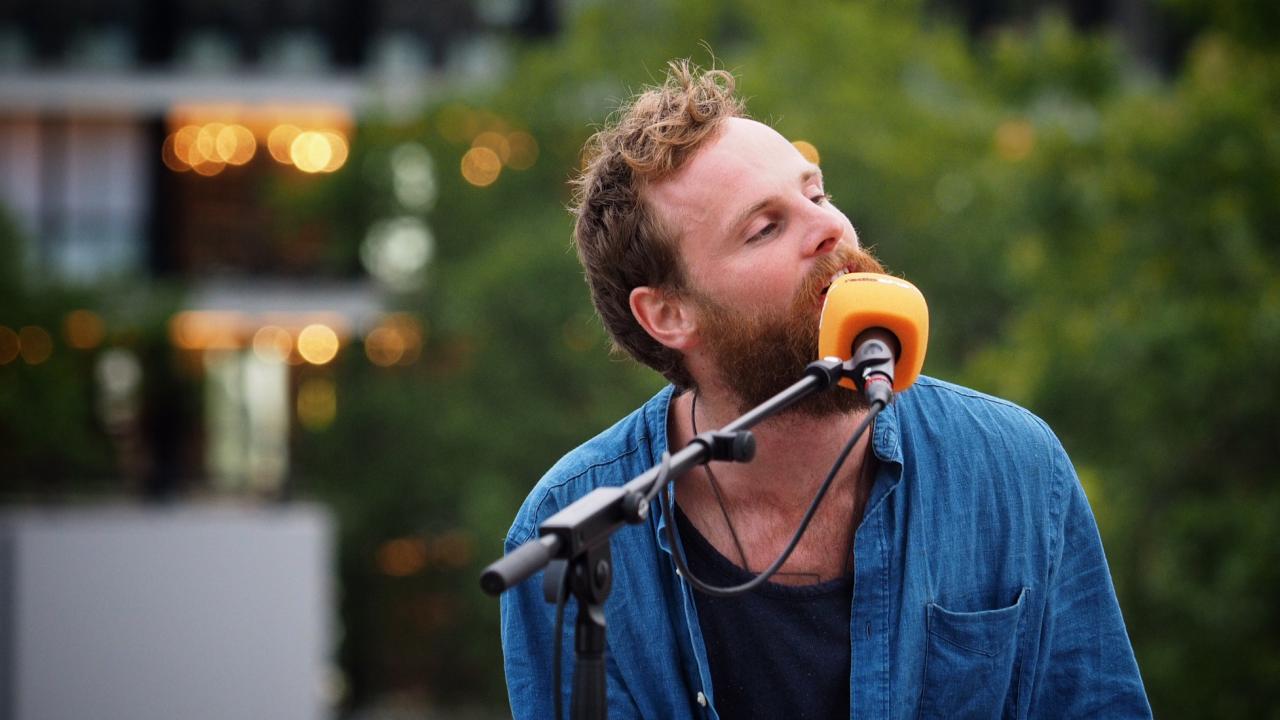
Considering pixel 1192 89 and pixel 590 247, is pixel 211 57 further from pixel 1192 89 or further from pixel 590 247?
pixel 590 247

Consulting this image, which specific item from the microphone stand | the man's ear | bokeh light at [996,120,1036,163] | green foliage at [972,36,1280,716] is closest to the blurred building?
bokeh light at [996,120,1036,163]

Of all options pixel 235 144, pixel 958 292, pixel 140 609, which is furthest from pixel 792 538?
pixel 235 144

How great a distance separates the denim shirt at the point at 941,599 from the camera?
2582 mm

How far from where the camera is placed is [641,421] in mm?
3020

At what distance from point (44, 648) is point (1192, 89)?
54.3 ft

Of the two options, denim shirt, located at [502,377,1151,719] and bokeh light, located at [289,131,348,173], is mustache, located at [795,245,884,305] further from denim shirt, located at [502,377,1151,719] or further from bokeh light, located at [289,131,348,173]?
bokeh light, located at [289,131,348,173]

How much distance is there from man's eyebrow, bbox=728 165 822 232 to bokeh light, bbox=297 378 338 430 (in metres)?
24.4

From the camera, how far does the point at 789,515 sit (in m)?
2.82

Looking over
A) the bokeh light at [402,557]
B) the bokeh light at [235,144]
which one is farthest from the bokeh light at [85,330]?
the bokeh light at [402,557]

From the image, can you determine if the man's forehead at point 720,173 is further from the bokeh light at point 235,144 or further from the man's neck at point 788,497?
the bokeh light at point 235,144

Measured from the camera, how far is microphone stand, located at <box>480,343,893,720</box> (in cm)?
206

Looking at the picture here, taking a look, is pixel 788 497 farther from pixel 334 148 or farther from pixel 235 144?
pixel 235 144

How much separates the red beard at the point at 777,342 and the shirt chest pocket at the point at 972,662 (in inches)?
17.9

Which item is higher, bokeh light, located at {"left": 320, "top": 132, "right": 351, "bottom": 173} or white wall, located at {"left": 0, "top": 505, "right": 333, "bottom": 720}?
bokeh light, located at {"left": 320, "top": 132, "right": 351, "bottom": 173}
